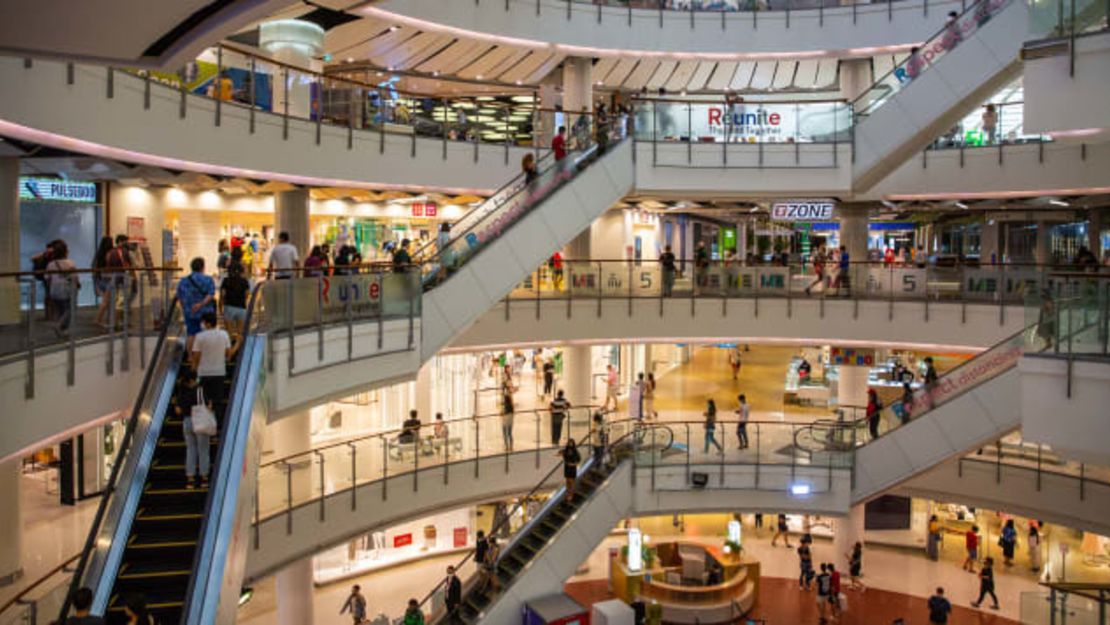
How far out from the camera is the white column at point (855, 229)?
79.1 ft

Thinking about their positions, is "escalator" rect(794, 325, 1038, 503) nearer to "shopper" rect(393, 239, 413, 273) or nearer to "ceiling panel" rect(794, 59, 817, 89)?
"shopper" rect(393, 239, 413, 273)

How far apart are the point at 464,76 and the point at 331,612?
13.9 meters

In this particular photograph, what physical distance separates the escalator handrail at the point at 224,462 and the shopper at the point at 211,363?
6.4 inches

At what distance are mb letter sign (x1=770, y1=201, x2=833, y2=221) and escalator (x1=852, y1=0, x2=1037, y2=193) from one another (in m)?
1.46

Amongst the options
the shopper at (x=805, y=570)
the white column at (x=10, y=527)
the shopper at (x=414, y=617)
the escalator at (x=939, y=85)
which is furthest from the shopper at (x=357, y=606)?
the escalator at (x=939, y=85)

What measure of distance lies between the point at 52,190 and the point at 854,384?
19586mm

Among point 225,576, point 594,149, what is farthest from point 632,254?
point 225,576

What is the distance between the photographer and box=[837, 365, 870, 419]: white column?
80.2 feet

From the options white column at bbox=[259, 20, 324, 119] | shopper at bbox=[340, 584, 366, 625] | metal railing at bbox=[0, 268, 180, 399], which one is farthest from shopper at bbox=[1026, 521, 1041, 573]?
metal railing at bbox=[0, 268, 180, 399]

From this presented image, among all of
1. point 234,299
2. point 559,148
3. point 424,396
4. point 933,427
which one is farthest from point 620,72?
point 234,299

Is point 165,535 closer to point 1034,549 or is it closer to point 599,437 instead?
point 599,437

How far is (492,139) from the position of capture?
19516mm

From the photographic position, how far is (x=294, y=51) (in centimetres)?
1683

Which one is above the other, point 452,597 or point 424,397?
point 424,397
